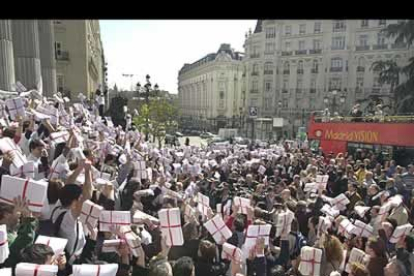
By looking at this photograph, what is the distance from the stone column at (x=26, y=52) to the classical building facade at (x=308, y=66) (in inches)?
1921

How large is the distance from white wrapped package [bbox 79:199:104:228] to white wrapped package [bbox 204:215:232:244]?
1.50m

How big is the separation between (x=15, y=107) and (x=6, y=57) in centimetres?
553

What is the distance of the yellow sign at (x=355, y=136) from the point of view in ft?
57.5

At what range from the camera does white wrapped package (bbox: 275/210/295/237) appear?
5.59 meters

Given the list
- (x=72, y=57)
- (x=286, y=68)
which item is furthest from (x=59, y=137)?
(x=286, y=68)

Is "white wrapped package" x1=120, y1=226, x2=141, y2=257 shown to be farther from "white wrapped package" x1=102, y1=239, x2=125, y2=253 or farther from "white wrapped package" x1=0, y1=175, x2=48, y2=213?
"white wrapped package" x1=0, y1=175, x2=48, y2=213

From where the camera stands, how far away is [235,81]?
93.7 meters

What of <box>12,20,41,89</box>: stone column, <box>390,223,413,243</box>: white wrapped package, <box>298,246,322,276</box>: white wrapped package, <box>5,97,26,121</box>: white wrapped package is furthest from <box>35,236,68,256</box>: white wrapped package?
<box>12,20,41,89</box>: stone column

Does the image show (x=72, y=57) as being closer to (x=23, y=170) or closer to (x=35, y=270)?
(x=23, y=170)

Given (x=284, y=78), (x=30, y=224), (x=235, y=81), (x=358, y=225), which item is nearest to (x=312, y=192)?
(x=358, y=225)

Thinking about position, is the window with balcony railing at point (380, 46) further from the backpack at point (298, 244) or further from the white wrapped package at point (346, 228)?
the backpack at point (298, 244)

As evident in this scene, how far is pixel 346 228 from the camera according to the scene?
18.9 ft

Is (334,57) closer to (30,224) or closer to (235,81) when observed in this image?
(235,81)

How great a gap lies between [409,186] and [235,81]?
277 feet
